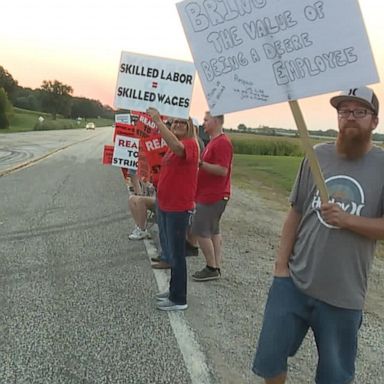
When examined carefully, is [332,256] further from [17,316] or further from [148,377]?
[17,316]

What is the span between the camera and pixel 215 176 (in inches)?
215

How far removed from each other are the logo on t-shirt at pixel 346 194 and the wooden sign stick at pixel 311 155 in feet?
0.30

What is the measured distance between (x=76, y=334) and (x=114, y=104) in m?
2.64

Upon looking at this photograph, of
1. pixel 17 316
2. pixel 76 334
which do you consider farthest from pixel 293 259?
pixel 17 316

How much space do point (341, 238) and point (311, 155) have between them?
0.42 meters

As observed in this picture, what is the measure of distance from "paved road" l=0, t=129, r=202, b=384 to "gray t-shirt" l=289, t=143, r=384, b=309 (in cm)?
131

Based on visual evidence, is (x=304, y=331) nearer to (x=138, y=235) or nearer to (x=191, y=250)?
(x=191, y=250)

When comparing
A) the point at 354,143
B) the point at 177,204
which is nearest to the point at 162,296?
the point at 177,204

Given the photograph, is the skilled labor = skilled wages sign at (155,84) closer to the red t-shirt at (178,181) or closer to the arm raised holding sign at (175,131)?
the arm raised holding sign at (175,131)

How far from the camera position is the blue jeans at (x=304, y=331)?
98.0 inches

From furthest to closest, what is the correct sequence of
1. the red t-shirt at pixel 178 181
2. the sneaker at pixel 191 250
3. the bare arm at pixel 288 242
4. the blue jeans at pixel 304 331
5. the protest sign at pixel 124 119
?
the protest sign at pixel 124 119
the sneaker at pixel 191 250
the red t-shirt at pixel 178 181
the bare arm at pixel 288 242
the blue jeans at pixel 304 331

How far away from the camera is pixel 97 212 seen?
9375 millimetres

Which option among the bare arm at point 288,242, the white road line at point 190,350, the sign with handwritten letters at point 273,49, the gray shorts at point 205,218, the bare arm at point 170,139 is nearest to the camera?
the sign with handwritten letters at point 273,49

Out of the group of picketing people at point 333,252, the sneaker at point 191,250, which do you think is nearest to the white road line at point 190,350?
the group of picketing people at point 333,252
